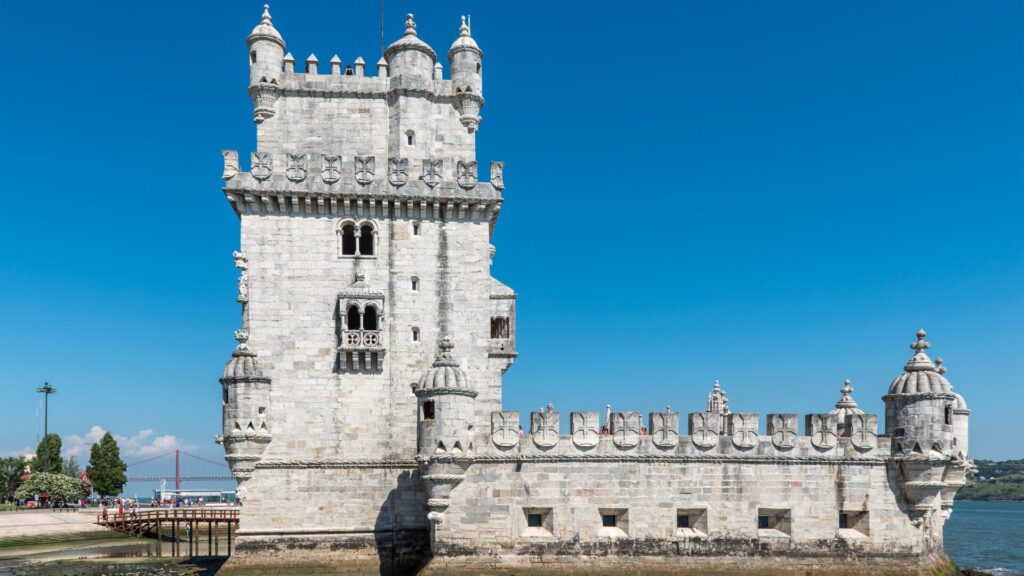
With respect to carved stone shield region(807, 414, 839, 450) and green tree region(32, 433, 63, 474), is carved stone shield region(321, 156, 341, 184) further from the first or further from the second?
green tree region(32, 433, 63, 474)

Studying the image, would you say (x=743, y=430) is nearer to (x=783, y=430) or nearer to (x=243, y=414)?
(x=783, y=430)

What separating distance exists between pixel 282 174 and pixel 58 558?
25.2 meters

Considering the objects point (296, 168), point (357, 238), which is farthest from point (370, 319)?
point (296, 168)

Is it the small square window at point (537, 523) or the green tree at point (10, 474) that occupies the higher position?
the small square window at point (537, 523)

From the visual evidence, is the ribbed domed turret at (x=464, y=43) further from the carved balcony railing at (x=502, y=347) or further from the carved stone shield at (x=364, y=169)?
the carved balcony railing at (x=502, y=347)

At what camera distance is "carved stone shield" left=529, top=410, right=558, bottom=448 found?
85.6 ft

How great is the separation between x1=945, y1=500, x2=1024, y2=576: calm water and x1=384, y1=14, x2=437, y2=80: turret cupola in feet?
126

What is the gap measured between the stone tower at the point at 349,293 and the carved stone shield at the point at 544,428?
11.5ft

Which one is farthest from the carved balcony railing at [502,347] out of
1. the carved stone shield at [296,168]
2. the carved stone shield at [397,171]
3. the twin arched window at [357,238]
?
the carved stone shield at [296,168]

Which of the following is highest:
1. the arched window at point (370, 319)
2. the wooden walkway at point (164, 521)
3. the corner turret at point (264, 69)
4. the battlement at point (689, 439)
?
the corner turret at point (264, 69)

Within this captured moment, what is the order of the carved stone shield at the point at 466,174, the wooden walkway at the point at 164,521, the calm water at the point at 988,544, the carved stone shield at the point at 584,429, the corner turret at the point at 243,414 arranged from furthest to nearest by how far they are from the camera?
the wooden walkway at the point at 164,521, the calm water at the point at 988,544, the carved stone shield at the point at 466,174, the corner turret at the point at 243,414, the carved stone shield at the point at 584,429

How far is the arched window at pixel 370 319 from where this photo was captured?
28.8 m

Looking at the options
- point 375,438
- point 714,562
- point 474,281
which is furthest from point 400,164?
point 714,562

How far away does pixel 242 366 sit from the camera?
27.4 metres
